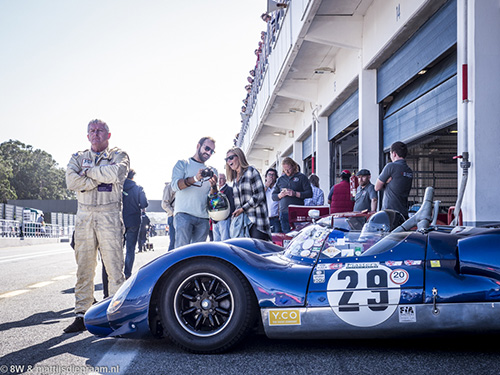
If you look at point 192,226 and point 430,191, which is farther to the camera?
point 192,226

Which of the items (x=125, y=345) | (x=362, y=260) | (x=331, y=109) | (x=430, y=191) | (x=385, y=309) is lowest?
(x=125, y=345)

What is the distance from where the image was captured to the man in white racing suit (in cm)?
493

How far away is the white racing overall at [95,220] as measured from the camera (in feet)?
16.2

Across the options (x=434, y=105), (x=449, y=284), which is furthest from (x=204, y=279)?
(x=434, y=105)

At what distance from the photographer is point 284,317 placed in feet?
11.5

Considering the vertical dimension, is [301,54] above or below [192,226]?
above

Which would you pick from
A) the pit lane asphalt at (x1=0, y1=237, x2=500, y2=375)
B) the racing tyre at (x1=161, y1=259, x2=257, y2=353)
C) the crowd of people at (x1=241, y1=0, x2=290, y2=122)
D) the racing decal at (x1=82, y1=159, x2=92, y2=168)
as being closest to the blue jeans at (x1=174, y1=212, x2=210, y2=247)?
the racing decal at (x1=82, y1=159, x2=92, y2=168)

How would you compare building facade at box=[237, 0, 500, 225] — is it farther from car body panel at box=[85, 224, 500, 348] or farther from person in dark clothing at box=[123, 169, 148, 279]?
person in dark clothing at box=[123, 169, 148, 279]

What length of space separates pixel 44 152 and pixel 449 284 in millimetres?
A: 105913

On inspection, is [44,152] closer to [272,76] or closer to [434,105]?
[272,76]

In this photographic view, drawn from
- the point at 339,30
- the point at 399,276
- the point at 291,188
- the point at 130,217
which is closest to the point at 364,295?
the point at 399,276

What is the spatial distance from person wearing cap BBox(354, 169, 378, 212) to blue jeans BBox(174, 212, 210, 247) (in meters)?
3.02

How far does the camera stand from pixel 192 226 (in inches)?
249

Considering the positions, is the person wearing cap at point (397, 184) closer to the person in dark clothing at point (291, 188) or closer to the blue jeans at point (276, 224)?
the person in dark clothing at point (291, 188)
